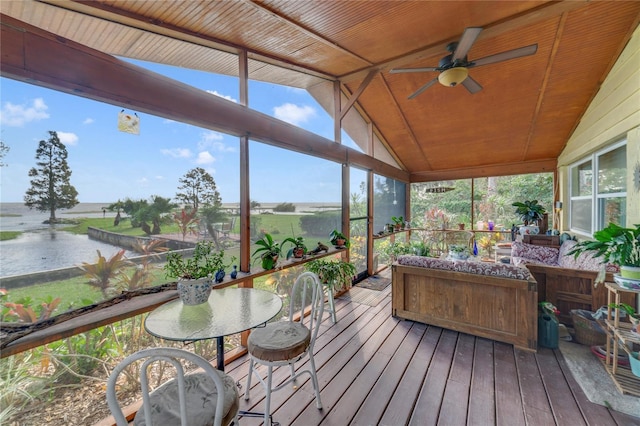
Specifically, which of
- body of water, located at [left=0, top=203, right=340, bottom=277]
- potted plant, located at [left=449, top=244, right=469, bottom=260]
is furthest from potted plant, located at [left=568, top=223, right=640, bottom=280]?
body of water, located at [left=0, top=203, right=340, bottom=277]

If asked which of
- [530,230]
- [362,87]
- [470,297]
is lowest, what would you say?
[470,297]

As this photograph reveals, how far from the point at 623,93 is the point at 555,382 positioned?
342cm

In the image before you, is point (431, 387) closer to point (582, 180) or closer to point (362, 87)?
point (362, 87)

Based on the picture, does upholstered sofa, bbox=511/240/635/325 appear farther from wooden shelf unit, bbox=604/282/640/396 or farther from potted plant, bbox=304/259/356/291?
potted plant, bbox=304/259/356/291

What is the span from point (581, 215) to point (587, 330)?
3.10 meters

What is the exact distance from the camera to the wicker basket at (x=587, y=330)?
8.35 ft

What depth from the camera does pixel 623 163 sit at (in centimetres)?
313

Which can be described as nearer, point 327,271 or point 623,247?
point 623,247

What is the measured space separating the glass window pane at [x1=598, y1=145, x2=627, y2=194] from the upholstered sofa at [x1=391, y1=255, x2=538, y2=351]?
200 centimetres

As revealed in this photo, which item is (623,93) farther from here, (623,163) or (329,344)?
(329,344)

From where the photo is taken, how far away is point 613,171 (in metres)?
3.41

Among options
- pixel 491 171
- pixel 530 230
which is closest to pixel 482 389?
pixel 530 230

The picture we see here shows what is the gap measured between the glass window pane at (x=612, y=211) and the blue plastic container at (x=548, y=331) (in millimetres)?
1712

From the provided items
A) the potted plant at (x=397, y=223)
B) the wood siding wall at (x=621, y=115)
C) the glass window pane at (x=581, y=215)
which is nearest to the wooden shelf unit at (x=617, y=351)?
the wood siding wall at (x=621, y=115)
